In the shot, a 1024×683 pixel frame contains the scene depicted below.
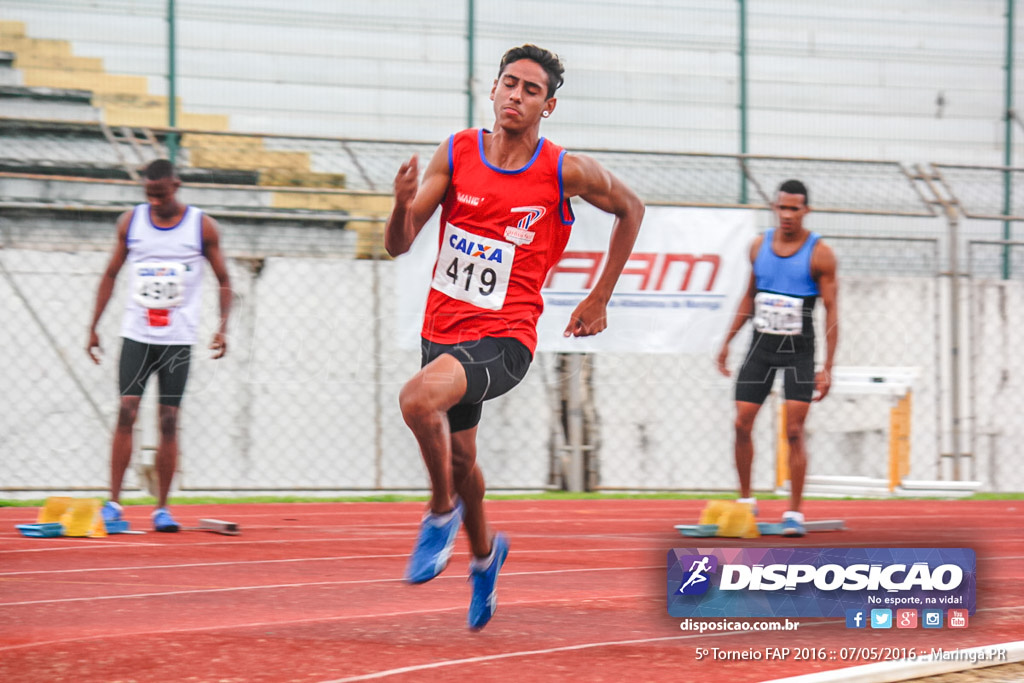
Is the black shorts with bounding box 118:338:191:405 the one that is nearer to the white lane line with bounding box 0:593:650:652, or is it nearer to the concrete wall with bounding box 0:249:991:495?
the concrete wall with bounding box 0:249:991:495

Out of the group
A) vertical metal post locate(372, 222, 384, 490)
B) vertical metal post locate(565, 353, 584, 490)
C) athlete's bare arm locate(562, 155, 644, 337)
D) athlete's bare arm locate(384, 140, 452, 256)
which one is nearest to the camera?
athlete's bare arm locate(384, 140, 452, 256)

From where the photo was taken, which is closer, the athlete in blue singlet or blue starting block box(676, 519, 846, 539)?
blue starting block box(676, 519, 846, 539)

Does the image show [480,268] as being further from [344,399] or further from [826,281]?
[344,399]

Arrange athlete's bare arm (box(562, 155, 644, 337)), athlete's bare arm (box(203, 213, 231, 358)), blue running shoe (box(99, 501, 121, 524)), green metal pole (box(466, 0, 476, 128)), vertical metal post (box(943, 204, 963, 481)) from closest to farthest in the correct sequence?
athlete's bare arm (box(562, 155, 644, 337)) → blue running shoe (box(99, 501, 121, 524)) → athlete's bare arm (box(203, 213, 231, 358)) → vertical metal post (box(943, 204, 963, 481)) → green metal pole (box(466, 0, 476, 128))

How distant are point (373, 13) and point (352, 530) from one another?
554 cm

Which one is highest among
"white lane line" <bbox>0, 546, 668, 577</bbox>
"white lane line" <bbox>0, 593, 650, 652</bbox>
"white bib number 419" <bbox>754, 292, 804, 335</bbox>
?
"white bib number 419" <bbox>754, 292, 804, 335</bbox>

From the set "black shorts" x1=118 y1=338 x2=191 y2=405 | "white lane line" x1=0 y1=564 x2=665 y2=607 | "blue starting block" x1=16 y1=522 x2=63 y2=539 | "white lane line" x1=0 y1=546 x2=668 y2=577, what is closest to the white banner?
"black shorts" x1=118 y1=338 x2=191 y2=405

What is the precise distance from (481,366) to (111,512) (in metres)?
3.66

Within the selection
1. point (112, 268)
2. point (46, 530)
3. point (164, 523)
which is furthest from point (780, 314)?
point (46, 530)

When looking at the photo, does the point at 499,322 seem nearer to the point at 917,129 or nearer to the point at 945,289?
the point at 945,289

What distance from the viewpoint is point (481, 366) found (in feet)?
13.3

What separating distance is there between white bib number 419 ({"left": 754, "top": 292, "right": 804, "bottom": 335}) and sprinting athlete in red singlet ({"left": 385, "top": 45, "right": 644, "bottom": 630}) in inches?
123

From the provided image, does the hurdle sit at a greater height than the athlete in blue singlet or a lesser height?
lesser

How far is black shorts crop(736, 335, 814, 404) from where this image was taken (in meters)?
7.20
